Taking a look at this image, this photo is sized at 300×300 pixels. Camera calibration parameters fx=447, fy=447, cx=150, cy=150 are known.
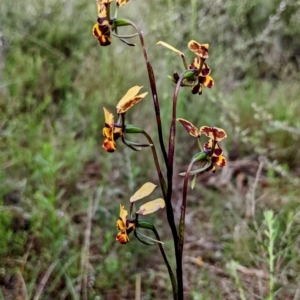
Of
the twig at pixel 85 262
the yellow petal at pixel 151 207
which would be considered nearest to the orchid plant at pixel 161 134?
the yellow petal at pixel 151 207

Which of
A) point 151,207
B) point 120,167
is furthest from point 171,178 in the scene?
point 120,167

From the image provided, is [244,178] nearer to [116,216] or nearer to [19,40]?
[116,216]

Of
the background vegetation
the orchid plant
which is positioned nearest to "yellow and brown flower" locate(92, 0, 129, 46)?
the orchid plant

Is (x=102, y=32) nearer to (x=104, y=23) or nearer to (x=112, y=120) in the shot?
(x=104, y=23)

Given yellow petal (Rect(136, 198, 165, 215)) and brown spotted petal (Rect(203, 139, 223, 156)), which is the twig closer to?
yellow petal (Rect(136, 198, 165, 215))

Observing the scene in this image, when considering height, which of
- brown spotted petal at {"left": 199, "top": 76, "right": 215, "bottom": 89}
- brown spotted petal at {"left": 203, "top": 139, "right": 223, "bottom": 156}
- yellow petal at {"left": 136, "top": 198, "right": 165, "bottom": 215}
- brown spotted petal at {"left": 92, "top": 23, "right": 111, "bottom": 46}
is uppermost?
brown spotted petal at {"left": 92, "top": 23, "right": 111, "bottom": 46}

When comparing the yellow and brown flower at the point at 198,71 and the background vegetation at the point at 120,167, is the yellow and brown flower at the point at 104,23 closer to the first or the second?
the yellow and brown flower at the point at 198,71

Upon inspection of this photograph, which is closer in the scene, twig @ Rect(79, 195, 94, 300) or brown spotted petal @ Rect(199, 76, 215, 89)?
brown spotted petal @ Rect(199, 76, 215, 89)

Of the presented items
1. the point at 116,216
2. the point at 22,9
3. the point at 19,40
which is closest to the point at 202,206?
the point at 116,216
